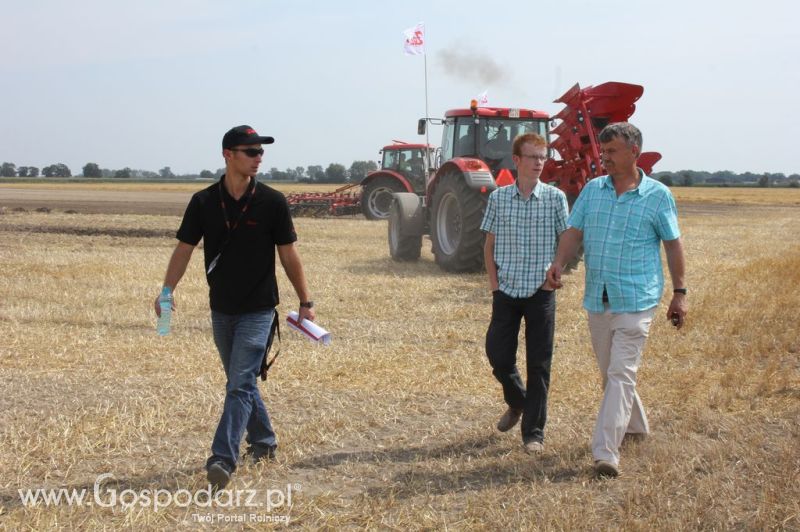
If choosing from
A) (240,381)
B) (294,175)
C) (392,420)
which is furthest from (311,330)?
(294,175)

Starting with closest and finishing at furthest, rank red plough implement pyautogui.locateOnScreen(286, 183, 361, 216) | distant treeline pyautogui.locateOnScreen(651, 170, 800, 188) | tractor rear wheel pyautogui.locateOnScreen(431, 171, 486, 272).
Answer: tractor rear wheel pyautogui.locateOnScreen(431, 171, 486, 272), red plough implement pyautogui.locateOnScreen(286, 183, 361, 216), distant treeline pyautogui.locateOnScreen(651, 170, 800, 188)

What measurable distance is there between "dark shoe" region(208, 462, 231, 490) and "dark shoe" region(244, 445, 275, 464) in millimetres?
392

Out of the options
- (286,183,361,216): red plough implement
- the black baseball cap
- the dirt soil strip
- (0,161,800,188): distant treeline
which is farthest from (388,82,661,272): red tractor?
(0,161,800,188): distant treeline

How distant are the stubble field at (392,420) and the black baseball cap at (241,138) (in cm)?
153

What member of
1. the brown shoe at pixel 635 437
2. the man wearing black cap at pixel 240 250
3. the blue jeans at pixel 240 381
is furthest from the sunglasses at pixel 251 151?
the brown shoe at pixel 635 437

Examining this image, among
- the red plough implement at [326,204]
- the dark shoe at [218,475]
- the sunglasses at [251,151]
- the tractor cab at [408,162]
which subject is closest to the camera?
the dark shoe at [218,475]

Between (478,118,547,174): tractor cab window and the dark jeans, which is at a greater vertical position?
(478,118,547,174): tractor cab window

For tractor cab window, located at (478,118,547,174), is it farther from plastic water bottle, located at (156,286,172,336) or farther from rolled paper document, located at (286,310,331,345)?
plastic water bottle, located at (156,286,172,336)

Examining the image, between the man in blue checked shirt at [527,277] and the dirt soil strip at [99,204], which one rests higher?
the man in blue checked shirt at [527,277]

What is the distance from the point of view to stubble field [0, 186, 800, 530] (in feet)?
12.3

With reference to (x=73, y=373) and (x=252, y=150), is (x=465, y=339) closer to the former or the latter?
(x=73, y=373)

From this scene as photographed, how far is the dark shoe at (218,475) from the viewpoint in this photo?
392cm

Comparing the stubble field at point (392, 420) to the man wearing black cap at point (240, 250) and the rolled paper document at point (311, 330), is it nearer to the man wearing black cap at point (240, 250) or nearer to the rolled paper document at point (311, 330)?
the man wearing black cap at point (240, 250)

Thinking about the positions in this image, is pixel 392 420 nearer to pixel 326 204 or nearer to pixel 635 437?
pixel 635 437
